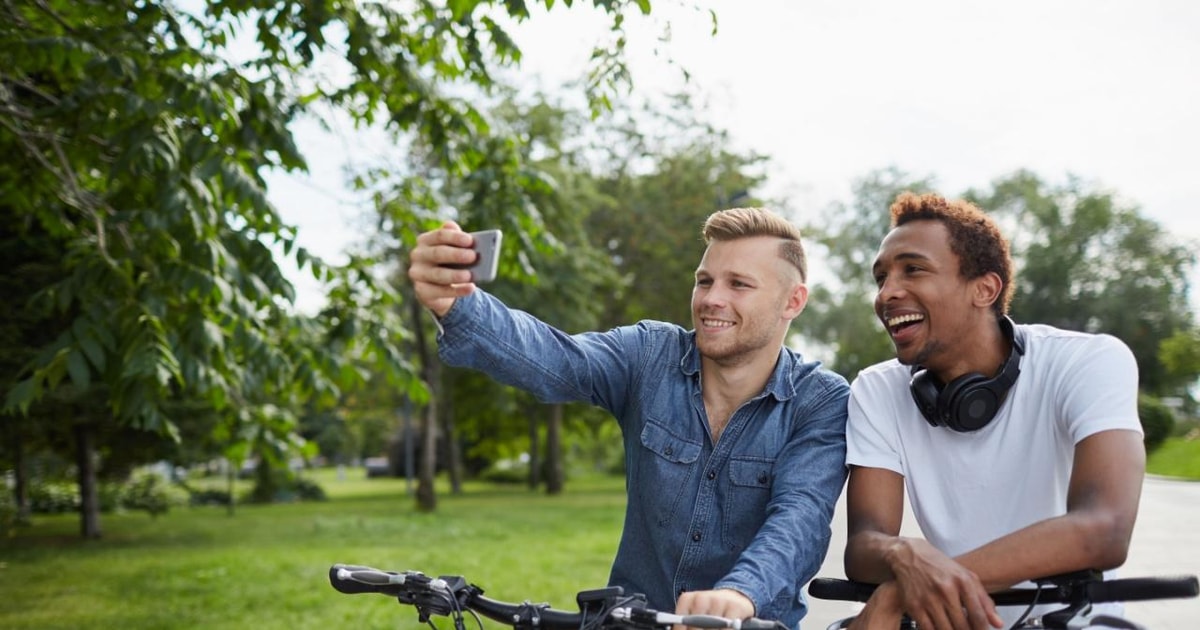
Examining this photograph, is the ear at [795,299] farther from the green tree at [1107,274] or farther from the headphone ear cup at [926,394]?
the green tree at [1107,274]

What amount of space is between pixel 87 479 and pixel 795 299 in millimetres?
21007

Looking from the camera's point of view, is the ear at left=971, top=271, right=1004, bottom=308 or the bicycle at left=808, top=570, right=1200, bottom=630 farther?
the ear at left=971, top=271, right=1004, bottom=308

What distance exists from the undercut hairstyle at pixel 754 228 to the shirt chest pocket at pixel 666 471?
0.59 m

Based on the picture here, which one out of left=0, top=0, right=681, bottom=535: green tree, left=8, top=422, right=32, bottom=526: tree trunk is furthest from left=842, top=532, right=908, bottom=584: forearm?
left=8, top=422, right=32, bottom=526: tree trunk

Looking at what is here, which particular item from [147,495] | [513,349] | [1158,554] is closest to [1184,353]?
[1158,554]

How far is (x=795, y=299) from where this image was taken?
340cm

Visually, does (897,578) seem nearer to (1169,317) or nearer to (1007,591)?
(1007,591)

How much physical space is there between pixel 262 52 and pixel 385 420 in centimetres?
5314

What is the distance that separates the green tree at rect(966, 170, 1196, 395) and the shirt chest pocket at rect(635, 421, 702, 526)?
174 feet

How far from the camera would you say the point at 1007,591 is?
9.18ft

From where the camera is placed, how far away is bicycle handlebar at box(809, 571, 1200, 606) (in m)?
2.47

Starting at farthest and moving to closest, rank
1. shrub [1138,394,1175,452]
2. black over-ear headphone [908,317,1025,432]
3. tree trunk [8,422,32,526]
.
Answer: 1. shrub [1138,394,1175,452]
2. tree trunk [8,422,32,526]
3. black over-ear headphone [908,317,1025,432]

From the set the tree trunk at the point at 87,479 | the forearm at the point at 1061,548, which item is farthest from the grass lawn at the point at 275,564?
the forearm at the point at 1061,548

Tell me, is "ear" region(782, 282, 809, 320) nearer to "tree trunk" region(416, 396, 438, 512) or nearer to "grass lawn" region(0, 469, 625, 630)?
"grass lawn" region(0, 469, 625, 630)
